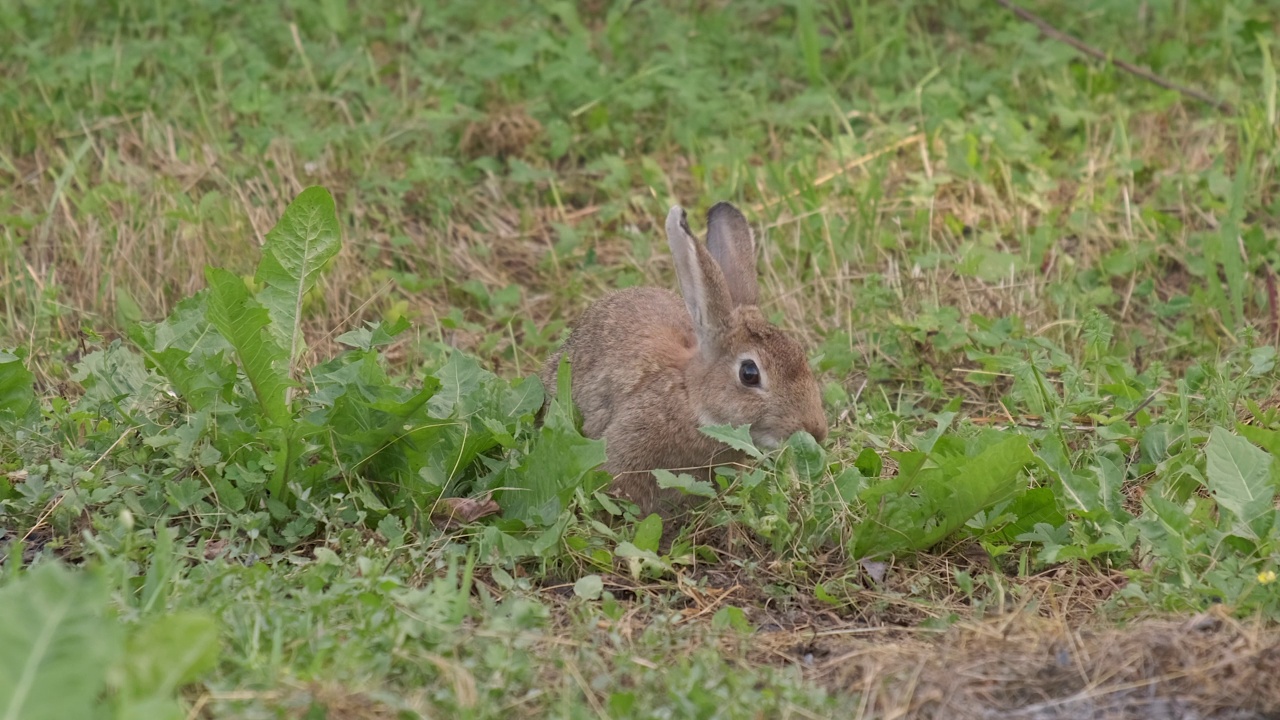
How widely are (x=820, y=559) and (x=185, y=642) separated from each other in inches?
75.3

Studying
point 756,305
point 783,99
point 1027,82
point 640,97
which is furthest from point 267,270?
point 1027,82

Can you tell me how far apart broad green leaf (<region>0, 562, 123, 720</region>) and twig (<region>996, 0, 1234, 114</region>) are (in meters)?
6.06

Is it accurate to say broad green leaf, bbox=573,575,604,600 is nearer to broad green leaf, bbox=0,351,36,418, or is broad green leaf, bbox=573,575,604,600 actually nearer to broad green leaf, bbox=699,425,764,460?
broad green leaf, bbox=699,425,764,460

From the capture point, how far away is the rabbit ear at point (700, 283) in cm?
467

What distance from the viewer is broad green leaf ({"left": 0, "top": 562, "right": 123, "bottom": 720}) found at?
104 inches

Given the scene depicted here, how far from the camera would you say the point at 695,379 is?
4879 mm

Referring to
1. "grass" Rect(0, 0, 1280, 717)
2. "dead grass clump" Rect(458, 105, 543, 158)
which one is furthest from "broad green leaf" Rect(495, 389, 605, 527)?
"dead grass clump" Rect(458, 105, 543, 158)

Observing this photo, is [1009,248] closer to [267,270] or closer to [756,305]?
[756,305]

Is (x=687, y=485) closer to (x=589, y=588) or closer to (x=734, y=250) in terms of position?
(x=589, y=588)

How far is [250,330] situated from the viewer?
4047mm

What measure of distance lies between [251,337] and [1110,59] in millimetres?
4985

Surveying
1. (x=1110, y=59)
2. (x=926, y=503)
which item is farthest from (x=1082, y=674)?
(x=1110, y=59)

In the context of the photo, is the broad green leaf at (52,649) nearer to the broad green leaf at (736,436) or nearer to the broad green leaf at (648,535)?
the broad green leaf at (648,535)

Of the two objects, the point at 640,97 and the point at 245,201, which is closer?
the point at 245,201
